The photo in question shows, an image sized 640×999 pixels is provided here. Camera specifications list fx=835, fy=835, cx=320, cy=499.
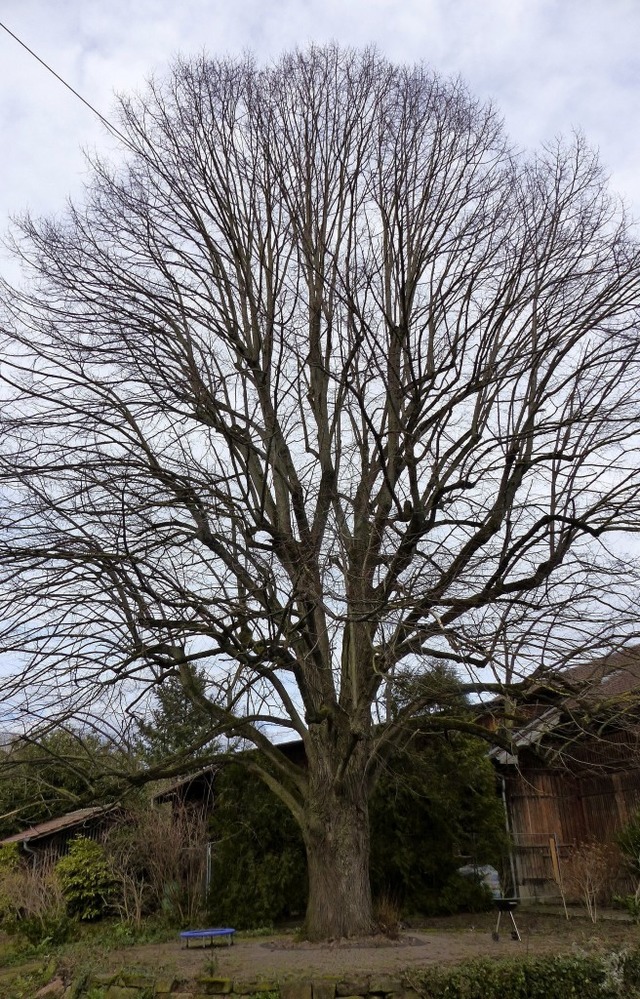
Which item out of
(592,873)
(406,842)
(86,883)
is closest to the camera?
(592,873)

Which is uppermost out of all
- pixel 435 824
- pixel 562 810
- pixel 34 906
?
pixel 562 810

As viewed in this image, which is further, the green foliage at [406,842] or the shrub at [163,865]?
the shrub at [163,865]

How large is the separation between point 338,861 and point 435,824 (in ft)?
13.0

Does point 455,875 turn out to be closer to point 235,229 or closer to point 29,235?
point 235,229

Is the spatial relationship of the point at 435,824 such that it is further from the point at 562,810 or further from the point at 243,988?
the point at 243,988

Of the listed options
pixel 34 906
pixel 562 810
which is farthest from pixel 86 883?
pixel 562 810

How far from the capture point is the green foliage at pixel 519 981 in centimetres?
767

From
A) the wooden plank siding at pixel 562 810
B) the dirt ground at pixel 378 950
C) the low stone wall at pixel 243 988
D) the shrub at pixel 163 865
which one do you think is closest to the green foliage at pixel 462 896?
the dirt ground at pixel 378 950

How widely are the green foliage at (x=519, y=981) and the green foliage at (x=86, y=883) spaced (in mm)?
10189

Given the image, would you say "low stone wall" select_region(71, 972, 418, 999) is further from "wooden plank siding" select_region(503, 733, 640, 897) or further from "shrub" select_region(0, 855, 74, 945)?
"wooden plank siding" select_region(503, 733, 640, 897)

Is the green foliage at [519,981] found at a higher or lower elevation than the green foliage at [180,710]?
lower

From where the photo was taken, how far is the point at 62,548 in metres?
8.90

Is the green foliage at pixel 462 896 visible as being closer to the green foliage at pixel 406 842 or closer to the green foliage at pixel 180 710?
the green foliage at pixel 406 842

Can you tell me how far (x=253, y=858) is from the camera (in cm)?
1421
